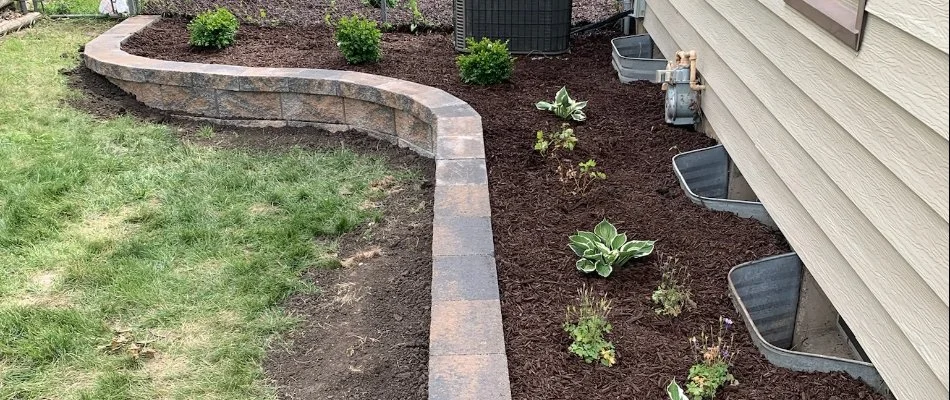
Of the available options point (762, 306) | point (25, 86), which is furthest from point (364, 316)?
point (25, 86)

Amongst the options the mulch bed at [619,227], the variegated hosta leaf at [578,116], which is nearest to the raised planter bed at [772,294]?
the mulch bed at [619,227]

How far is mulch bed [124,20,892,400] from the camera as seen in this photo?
244 cm

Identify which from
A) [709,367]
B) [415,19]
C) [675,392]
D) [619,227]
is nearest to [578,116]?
[619,227]

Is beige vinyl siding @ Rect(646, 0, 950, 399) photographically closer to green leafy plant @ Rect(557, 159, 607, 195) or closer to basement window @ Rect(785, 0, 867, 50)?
basement window @ Rect(785, 0, 867, 50)

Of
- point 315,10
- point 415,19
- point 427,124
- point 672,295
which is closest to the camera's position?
point 672,295

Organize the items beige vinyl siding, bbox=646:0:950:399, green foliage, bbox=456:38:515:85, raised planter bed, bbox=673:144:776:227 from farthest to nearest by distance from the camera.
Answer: green foliage, bbox=456:38:515:85 < raised planter bed, bbox=673:144:776:227 < beige vinyl siding, bbox=646:0:950:399

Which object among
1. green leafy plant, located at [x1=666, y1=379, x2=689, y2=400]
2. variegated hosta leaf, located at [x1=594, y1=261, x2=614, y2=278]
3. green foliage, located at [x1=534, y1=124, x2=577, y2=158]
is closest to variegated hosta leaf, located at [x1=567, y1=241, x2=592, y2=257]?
variegated hosta leaf, located at [x1=594, y1=261, x2=614, y2=278]

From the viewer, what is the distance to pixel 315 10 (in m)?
7.78

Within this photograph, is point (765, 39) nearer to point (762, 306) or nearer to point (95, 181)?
point (762, 306)

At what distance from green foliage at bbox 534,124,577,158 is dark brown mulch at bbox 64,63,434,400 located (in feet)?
2.21

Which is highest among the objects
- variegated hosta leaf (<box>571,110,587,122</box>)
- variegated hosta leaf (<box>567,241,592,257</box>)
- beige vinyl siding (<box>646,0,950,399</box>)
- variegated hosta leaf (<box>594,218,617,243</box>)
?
beige vinyl siding (<box>646,0,950,399</box>)

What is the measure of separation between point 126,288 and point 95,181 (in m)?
1.42

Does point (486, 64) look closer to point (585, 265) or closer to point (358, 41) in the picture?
point (358, 41)

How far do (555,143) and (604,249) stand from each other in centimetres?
129
